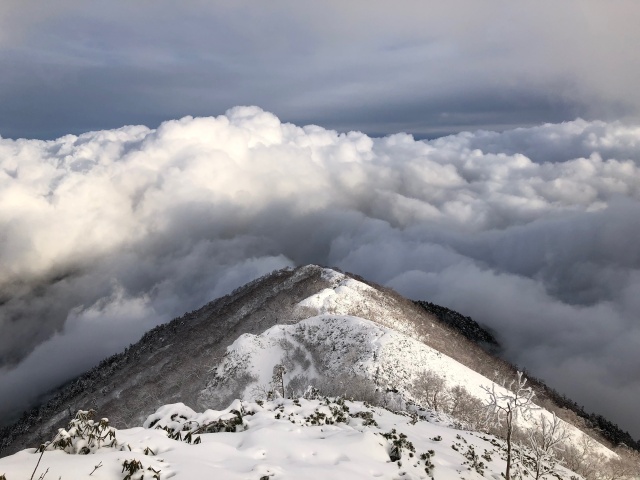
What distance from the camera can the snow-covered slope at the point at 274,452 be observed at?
12.8 meters

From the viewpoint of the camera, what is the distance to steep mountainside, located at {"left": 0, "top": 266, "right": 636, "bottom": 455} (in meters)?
76.1

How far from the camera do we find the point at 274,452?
17000 mm

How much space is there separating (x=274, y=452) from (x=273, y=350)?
232ft

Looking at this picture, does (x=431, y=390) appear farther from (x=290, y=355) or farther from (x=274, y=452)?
(x=274, y=452)

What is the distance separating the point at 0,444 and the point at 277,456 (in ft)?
776

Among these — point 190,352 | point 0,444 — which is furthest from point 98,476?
point 0,444

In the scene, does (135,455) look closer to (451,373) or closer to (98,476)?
(98,476)

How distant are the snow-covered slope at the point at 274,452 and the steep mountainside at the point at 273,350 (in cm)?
898

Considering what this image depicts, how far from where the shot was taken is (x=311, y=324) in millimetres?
91625

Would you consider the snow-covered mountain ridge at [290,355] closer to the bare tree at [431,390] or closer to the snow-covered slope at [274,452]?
the bare tree at [431,390]

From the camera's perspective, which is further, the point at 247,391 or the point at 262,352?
the point at 262,352

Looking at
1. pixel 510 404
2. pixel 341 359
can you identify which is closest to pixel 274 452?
pixel 510 404

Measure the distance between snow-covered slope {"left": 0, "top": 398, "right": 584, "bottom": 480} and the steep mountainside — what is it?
8.98 meters

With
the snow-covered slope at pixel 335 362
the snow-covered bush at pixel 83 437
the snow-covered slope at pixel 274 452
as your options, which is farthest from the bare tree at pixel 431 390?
the snow-covered bush at pixel 83 437
